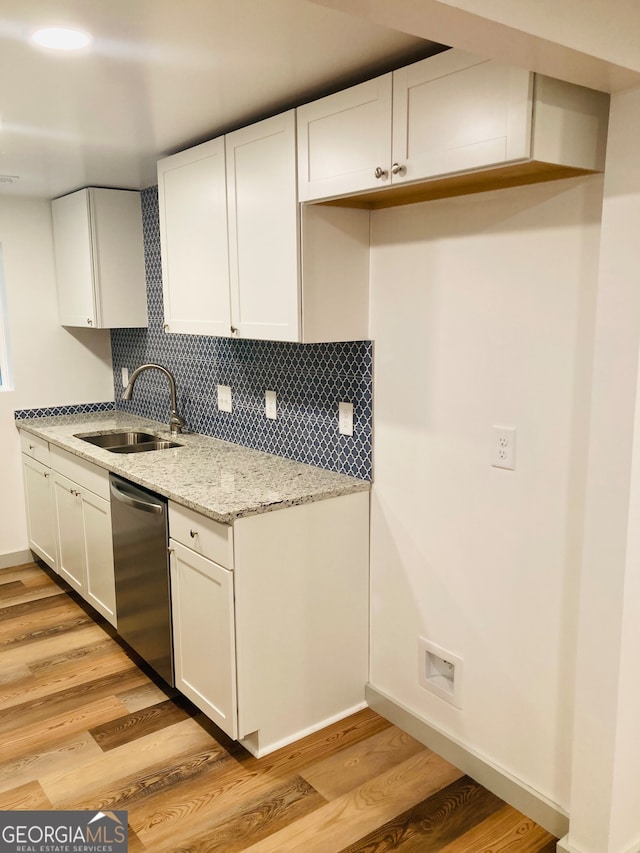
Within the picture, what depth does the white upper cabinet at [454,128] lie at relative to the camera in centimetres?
160

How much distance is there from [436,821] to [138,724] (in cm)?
116

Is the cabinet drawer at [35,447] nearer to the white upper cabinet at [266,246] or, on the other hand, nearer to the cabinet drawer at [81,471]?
the cabinet drawer at [81,471]

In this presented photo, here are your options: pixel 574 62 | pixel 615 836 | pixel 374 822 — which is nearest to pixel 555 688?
pixel 615 836

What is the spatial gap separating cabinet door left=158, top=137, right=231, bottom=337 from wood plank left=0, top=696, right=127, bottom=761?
5.06 ft

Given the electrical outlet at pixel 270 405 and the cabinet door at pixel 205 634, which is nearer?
the cabinet door at pixel 205 634

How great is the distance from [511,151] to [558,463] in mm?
827

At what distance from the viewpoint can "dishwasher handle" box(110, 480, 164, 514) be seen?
265cm

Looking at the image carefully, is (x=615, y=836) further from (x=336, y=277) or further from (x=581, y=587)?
(x=336, y=277)

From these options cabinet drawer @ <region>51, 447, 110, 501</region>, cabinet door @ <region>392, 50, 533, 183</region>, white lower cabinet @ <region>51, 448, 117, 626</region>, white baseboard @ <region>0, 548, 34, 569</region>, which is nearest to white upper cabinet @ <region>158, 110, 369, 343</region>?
cabinet door @ <region>392, 50, 533, 183</region>

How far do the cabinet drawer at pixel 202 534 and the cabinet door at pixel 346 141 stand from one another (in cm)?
111

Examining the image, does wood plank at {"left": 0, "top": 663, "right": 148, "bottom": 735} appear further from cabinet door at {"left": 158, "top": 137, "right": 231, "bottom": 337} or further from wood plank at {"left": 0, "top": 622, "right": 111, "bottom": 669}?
cabinet door at {"left": 158, "top": 137, "right": 231, "bottom": 337}

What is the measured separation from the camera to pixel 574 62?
1386mm

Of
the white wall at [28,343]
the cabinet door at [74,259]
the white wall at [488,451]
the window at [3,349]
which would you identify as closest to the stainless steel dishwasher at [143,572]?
the white wall at [488,451]


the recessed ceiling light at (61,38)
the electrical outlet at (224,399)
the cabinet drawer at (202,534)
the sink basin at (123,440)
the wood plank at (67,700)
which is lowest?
the wood plank at (67,700)
